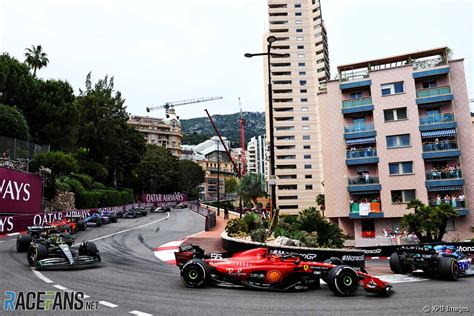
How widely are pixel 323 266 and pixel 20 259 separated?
429 inches

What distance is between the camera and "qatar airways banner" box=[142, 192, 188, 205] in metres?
76.8

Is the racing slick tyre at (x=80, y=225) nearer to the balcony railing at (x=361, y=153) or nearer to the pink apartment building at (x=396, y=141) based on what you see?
the pink apartment building at (x=396, y=141)

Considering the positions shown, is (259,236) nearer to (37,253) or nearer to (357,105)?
(37,253)

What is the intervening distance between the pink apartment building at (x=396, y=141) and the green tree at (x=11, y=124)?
29.2 m

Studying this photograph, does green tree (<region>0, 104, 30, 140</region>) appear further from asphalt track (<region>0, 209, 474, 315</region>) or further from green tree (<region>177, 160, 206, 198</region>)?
green tree (<region>177, 160, 206, 198</region>)

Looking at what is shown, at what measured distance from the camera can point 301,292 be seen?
28.1 ft

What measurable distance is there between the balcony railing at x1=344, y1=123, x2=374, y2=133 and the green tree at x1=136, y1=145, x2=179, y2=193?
52394 mm

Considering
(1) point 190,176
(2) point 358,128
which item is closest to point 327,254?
(2) point 358,128

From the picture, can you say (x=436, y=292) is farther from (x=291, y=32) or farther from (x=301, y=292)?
(x=291, y=32)

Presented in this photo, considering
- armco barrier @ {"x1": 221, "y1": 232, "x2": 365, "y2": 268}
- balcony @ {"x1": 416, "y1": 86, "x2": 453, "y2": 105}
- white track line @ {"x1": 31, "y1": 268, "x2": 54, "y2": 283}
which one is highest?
balcony @ {"x1": 416, "y1": 86, "x2": 453, "y2": 105}

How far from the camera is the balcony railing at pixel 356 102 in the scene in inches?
1420

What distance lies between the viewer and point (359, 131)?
36000 mm

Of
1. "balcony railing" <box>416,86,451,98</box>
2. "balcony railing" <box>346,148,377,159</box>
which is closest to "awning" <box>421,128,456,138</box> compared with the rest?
"balcony railing" <box>416,86,451,98</box>

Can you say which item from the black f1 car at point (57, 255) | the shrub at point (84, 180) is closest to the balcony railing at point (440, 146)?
the black f1 car at point (57, 255)
